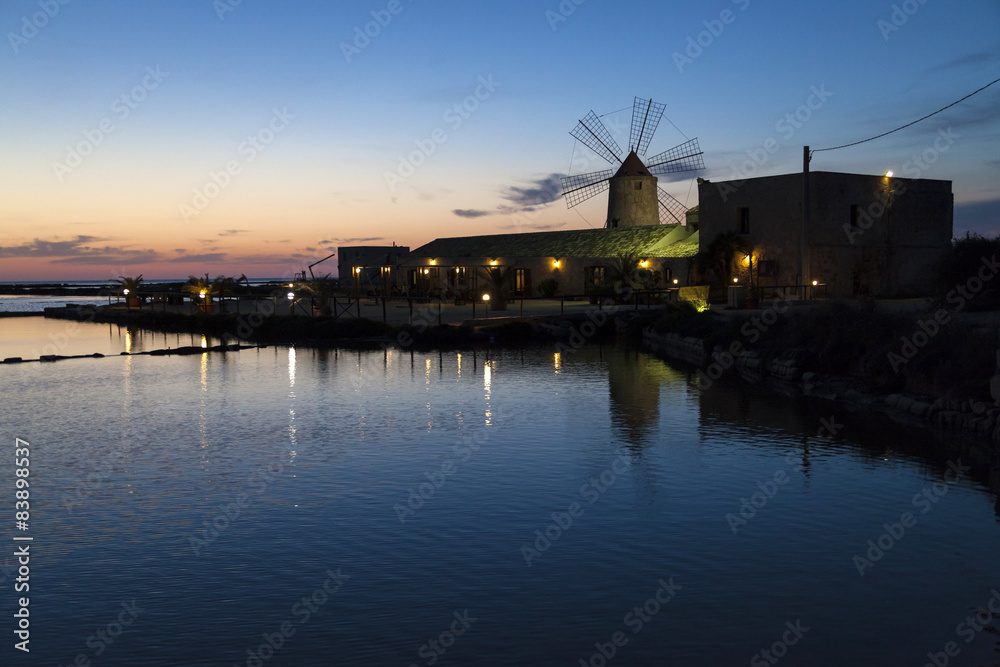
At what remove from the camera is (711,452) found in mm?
9852

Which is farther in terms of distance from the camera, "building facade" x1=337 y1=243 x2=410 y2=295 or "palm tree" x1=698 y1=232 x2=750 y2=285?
"building facade" x1=337 y1=243 x2=410 y2=295

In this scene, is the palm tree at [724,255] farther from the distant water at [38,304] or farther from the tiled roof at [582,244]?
the distant water at [38,304]

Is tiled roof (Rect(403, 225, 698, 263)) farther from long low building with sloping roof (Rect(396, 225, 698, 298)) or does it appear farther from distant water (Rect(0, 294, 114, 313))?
distant water (Rect(0, 294, 114, 313))

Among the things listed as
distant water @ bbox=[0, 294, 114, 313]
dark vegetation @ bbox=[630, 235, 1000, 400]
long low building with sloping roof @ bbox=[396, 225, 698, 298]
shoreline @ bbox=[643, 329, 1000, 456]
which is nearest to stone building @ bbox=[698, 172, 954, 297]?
long low building with sloping roof @ bbox=[396, 225, 698, 298]

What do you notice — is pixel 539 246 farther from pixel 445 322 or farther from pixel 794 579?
pixel 794 579

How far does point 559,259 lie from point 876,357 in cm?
2272

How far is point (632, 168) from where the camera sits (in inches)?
1601

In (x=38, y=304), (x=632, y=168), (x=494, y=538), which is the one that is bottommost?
(x=494, y=538)

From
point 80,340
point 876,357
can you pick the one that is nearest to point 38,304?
point 80,340

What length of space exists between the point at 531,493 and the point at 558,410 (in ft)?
15.9

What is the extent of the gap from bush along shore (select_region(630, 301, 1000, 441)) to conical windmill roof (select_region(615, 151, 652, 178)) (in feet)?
68.3

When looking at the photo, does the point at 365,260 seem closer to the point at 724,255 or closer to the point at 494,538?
the point at 724,255

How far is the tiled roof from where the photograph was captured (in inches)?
1328

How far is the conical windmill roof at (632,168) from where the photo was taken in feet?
133
